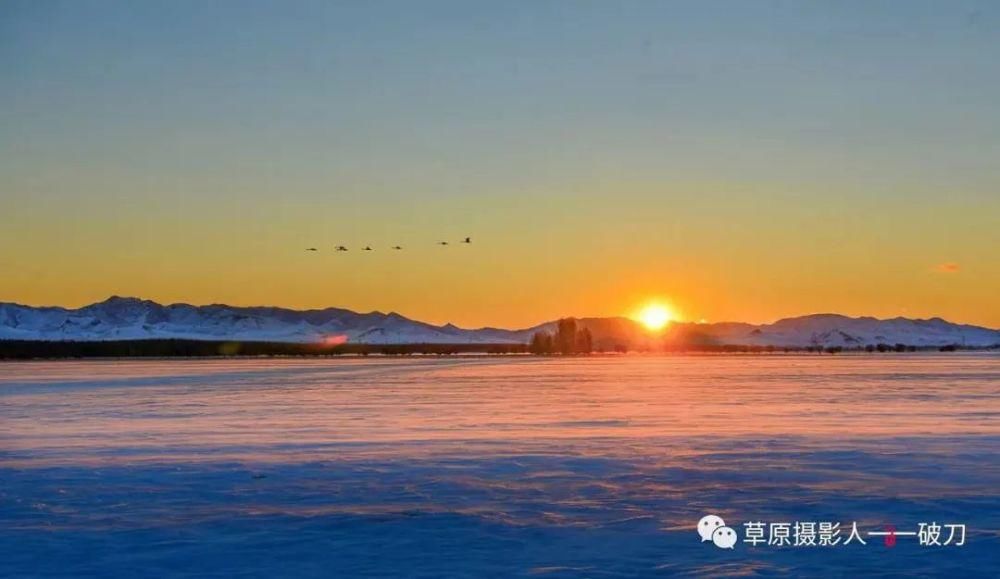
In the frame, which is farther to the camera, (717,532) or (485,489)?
(485,489)

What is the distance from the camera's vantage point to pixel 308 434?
82.8 feet

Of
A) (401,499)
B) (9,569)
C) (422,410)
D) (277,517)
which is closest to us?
(9,569)

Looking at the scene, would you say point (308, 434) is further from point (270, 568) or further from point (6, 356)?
point (6, 356)

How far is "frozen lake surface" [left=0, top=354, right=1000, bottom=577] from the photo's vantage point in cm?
1173

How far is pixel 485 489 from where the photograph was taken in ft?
53.5

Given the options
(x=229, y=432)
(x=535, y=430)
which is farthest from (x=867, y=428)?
(x=229, y=432)

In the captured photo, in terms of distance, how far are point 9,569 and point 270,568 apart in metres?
2.75

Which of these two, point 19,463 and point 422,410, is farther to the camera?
point 422,410

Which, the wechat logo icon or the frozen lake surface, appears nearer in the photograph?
the frozen lake surface

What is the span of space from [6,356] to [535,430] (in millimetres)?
154104

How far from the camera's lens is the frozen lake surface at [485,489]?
11.7 meters

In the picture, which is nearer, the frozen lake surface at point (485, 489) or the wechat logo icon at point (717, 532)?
the frozen lake surface at point (485, 489)

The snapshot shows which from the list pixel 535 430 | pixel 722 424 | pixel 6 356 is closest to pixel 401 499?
pixel 535 430

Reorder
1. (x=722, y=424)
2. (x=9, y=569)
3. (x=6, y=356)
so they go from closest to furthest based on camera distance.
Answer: (x=9, y=569)
(x=722, y=424)
(x=6, y=356)
